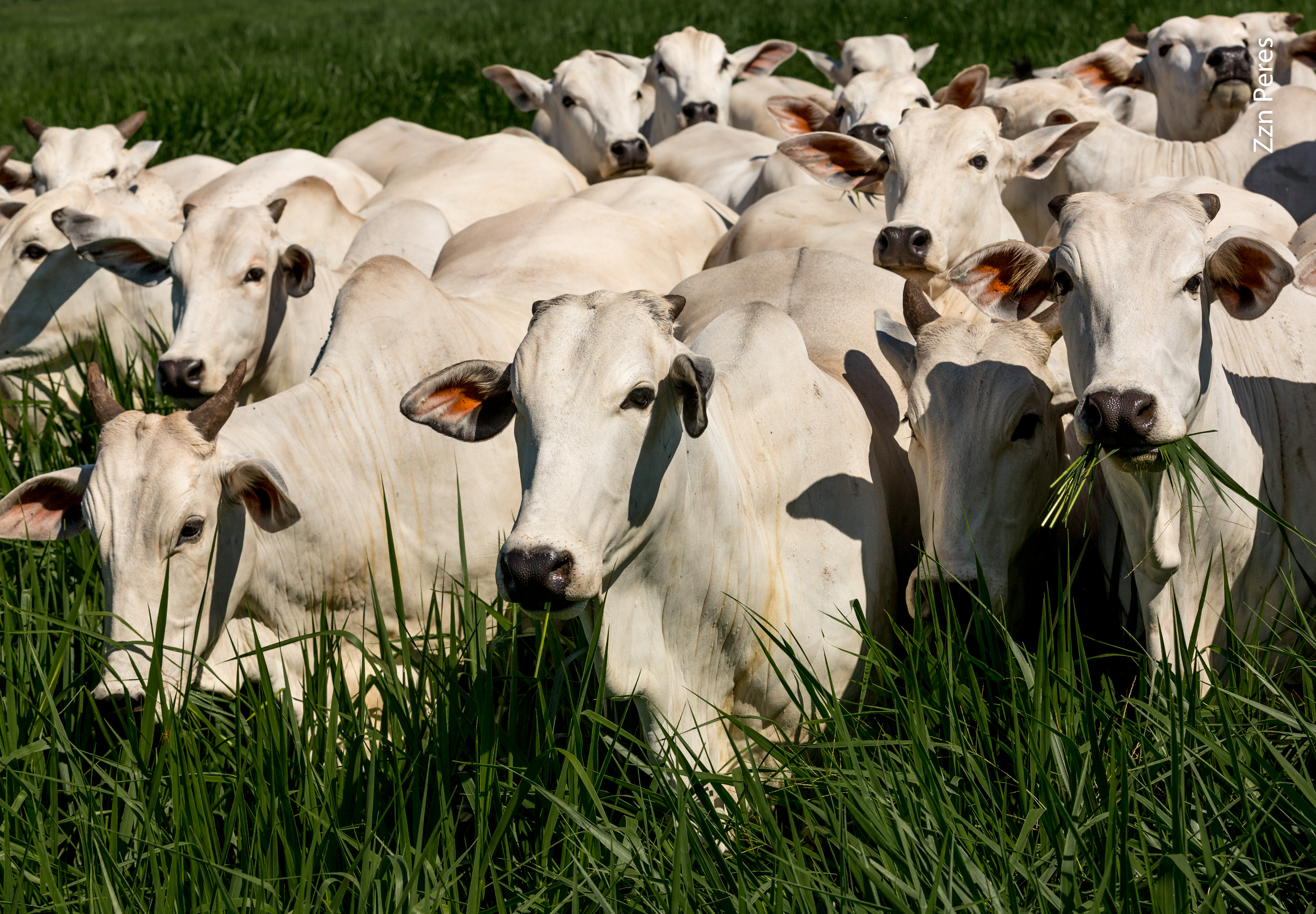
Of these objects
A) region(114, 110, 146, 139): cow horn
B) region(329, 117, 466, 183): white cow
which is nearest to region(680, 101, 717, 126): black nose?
region(329, 117, 466, 183): white cow

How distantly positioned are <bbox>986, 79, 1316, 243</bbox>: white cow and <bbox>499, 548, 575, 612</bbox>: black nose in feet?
12.9

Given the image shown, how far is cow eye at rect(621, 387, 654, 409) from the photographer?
269 centimetres

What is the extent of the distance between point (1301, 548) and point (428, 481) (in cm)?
248

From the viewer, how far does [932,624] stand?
3287 millimetres

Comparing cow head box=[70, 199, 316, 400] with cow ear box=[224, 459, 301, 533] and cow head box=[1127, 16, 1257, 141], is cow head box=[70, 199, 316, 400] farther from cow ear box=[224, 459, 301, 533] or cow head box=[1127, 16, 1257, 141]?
cow head box=[1127, 16, 1257, 141]

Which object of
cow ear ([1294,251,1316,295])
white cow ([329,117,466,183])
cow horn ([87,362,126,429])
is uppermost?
cow ear ([1294,251,1316,295])

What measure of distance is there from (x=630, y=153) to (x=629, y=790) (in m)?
5.25

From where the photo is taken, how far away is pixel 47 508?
3818mm

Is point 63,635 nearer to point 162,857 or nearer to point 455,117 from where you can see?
point 162,857

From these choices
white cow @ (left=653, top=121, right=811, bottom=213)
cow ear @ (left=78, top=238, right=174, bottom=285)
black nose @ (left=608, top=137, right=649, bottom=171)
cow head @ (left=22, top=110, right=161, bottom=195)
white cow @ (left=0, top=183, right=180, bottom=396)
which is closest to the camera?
cow ear @ (left=78, top=238, right=174, bottom=285)

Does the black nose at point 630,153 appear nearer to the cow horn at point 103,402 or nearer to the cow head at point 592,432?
the cow horn at point 103,402

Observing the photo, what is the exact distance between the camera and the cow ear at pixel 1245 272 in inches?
115

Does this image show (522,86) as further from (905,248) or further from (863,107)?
(905,248)

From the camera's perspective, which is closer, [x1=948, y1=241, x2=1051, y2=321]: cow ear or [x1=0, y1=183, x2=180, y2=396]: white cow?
[x1=948, y1=241, x2=1051, y2=321]: cow ear
